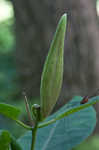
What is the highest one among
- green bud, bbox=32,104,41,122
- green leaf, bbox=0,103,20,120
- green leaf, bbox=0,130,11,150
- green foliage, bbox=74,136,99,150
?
green leaf, bbox=0,103,20,120

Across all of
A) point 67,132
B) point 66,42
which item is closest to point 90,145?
point 66,42

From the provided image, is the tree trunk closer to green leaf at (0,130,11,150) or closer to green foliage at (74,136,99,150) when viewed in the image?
green foliage at (74,136,99,150)

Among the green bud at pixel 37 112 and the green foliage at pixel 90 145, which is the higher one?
the green bud at pixel 37 112

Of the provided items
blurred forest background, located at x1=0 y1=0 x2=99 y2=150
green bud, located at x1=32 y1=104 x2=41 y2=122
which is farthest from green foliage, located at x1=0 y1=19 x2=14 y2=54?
green bud, located at x1=32 y1=104 x2=41 y2=122

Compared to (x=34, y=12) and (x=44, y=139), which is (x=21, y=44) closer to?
(x=34, y=12)

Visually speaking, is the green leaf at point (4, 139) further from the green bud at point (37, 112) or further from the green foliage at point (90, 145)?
the green foliage at point (90, 145)

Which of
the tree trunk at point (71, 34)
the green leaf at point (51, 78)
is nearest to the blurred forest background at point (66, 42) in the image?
the tree trunk at point (71, 34)

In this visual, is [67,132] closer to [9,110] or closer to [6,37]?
[9,110]

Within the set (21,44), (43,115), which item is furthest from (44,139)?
(21,44)
